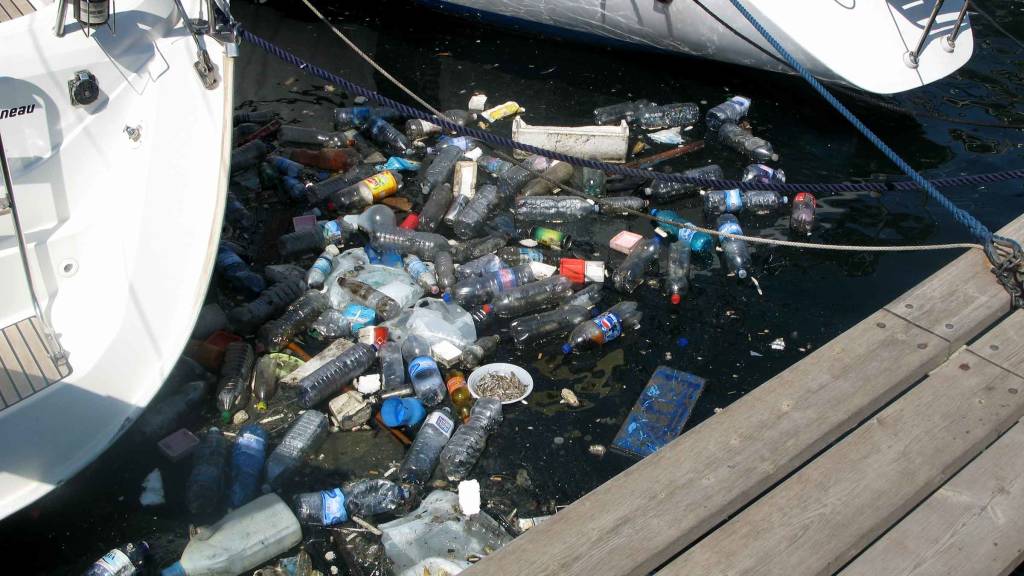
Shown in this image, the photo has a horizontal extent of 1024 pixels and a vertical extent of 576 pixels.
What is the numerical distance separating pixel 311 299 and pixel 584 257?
181 cm

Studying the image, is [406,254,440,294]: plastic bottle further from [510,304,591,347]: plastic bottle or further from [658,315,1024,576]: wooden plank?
[658,315,1024,576]: wooden plank

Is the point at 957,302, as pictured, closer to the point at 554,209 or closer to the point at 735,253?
the point at 735,253

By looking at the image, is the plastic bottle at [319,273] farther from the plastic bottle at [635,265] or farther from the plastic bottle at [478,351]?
the plastic bottle at [635,265]

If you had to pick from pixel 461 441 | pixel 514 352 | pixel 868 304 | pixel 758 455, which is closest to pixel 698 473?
pixel 758 455

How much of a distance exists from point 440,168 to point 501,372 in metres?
2.23


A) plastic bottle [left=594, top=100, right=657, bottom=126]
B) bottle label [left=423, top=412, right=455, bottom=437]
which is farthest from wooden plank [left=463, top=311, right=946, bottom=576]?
plastic bottle [left=594, top=100, right=657, bottom=126]

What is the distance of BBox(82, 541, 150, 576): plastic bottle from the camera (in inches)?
141

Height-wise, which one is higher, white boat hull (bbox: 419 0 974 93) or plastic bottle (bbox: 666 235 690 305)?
white boat hull (bbox: 419 0 974 93)

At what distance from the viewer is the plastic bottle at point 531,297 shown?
512cm

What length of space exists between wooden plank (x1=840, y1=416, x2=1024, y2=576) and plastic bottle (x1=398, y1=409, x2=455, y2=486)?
81.8 inches

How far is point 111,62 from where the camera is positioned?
392 centimetres

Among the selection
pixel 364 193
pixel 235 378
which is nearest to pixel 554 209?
pixel 364 193

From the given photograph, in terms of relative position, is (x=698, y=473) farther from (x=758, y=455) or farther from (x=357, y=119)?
(x=357, y=119)

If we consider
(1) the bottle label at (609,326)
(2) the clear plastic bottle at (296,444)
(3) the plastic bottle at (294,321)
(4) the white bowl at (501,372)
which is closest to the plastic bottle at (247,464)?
(2) the clear plastic bottle at (296,444)
